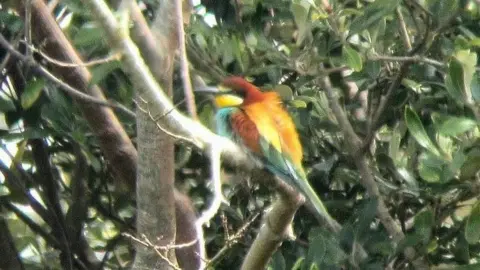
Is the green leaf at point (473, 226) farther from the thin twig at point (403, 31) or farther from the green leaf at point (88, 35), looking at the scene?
the green leaf at point (88, 35)

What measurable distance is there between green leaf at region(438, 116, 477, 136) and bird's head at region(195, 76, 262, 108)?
32.5 inches

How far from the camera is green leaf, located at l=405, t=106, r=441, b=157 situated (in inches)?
121

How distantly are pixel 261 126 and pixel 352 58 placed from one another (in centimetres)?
60

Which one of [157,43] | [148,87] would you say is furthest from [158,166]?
[148,87]

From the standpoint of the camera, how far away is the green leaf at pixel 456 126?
9.66ft

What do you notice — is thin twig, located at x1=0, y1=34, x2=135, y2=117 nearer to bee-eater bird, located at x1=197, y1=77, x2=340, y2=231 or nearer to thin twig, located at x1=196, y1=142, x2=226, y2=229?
bee-eater bird, located at x1=197, y1=77, x2=340, y2=231

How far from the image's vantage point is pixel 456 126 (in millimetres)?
2951

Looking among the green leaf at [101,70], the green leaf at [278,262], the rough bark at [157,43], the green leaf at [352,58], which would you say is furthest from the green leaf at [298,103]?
the rough bark at [157,43]

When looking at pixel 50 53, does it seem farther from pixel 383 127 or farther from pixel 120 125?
pixel 383 127

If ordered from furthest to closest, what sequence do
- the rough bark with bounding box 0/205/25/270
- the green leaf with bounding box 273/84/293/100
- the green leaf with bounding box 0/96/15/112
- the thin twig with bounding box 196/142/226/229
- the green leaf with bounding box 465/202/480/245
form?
1. the rough bark with bounding box 0/205/25/270
2. the green leaf with bounding box 0/96/15/112
3. the green leaf with bounding box 273/84/293/100
4. the green leaf with bounding box 465/202/480/245
5. the thin twig with bounding box 196/142/226/229

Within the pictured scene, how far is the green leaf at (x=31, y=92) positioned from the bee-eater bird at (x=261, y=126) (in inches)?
20.6

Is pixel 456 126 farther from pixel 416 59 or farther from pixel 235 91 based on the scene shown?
pixel 235 91

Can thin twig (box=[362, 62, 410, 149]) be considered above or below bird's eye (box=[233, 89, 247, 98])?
below

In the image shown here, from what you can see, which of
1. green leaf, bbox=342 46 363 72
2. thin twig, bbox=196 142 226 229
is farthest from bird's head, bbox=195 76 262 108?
thin twig, bbox=196 142 226 229
